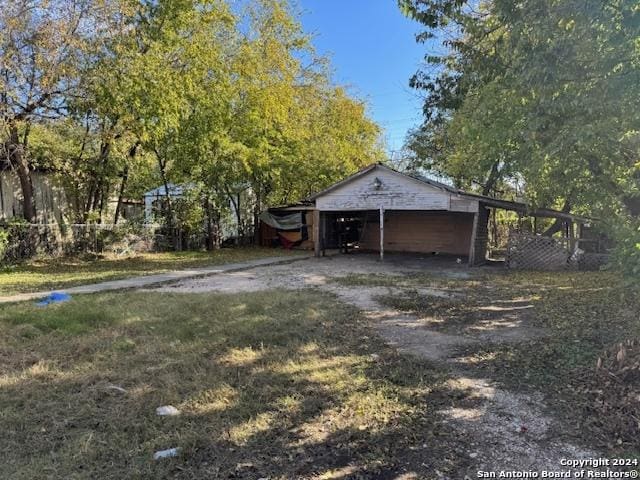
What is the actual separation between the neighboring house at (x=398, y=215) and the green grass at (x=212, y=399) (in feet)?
30.9

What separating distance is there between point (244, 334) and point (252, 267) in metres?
7.68

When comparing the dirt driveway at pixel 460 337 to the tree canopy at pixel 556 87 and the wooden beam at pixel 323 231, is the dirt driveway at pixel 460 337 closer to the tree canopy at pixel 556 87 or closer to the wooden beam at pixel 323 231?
the tree canopy at pixel 556 87

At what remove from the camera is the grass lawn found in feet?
32.5

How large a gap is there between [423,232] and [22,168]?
1483 cm

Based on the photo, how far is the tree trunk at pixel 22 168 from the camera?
1243cm

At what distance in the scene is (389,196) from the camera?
15.6 meters

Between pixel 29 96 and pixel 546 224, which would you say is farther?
pixel 546 224

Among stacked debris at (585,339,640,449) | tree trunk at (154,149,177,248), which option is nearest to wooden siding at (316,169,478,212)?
tree trunk at (154,149,177,248)

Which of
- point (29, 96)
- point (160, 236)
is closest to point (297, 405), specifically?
point (29, 96)

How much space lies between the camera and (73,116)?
1270cm

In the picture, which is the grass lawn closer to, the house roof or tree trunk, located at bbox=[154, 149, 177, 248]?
tree trunk, located at bbox=[154, 149, 177, 248]

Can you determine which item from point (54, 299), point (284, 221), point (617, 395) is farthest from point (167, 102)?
point (617, 395)

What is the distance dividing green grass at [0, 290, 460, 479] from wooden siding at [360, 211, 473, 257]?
1355cm

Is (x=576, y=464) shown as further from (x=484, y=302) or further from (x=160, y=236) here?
(x=160, y=236)
